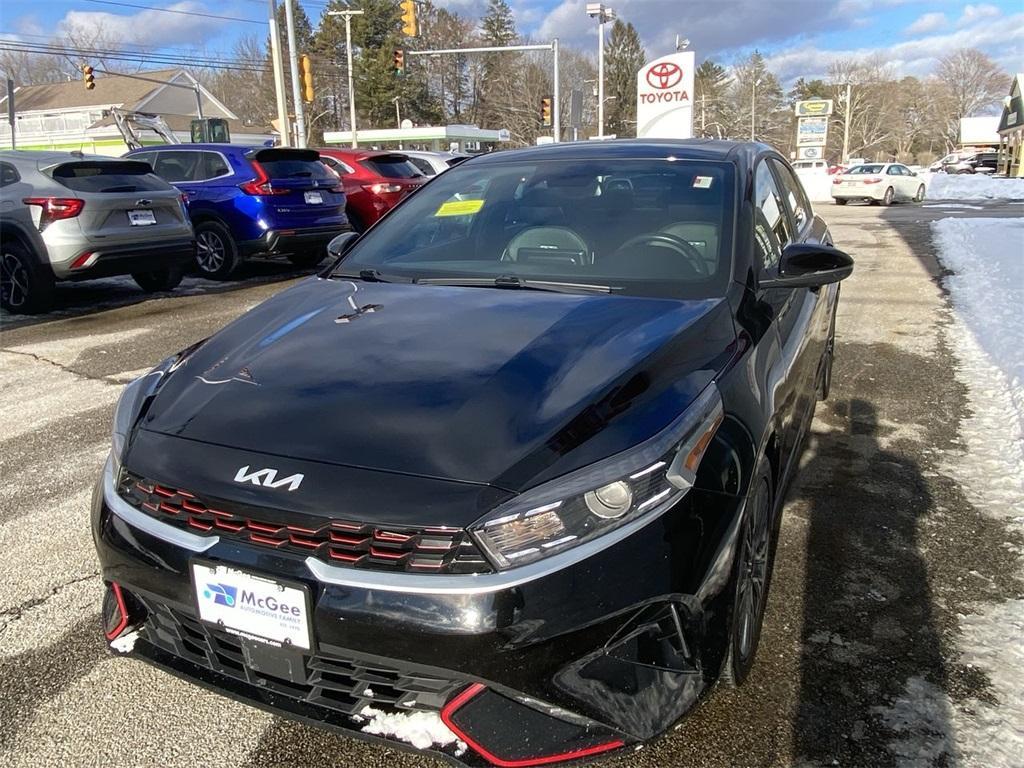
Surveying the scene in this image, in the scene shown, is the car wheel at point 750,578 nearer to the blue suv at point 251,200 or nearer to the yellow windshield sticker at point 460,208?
the yellow windshield sticker at point 460,208

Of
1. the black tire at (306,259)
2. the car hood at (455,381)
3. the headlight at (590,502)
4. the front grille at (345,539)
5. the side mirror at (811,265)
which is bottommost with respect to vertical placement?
the black tire at (306,259)

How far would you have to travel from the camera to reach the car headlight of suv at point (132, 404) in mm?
2197

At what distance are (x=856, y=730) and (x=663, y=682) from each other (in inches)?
29.5

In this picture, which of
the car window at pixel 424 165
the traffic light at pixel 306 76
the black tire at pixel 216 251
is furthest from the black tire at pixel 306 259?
the traffic light at pixel 306 76

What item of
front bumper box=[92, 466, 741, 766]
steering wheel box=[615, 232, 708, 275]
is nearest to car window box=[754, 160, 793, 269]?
steering wheel box=[615, 232, 708, 275]

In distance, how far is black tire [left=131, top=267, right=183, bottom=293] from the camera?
951 cm

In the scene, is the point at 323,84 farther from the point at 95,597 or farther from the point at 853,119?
the point at 95,597

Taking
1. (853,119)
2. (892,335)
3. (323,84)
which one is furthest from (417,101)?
(892,335)

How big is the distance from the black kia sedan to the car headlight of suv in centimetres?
1

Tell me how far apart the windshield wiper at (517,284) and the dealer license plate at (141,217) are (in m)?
6.29

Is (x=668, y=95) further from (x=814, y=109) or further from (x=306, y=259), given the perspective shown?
(x=814, y=109)

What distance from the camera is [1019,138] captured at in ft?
151

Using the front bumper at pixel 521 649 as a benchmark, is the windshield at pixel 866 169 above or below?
above

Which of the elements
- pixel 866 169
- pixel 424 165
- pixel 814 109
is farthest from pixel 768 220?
pixel 814 109
